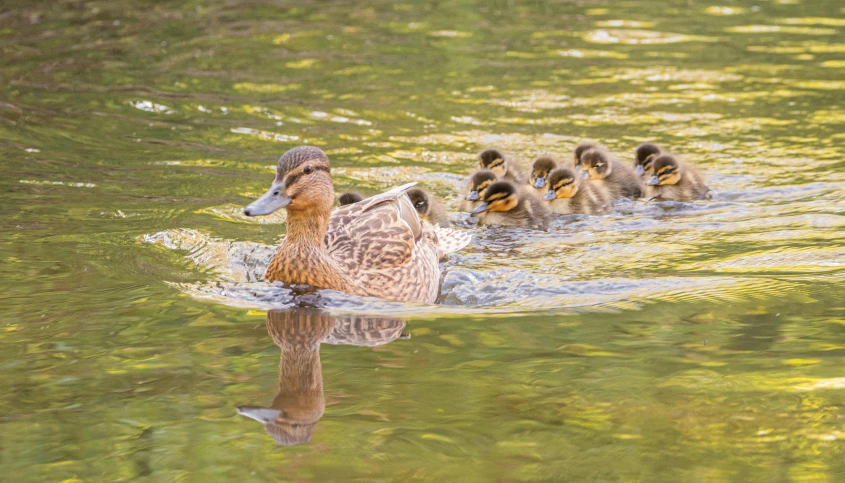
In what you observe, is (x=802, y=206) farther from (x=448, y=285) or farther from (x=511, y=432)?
(x=511, y=432)

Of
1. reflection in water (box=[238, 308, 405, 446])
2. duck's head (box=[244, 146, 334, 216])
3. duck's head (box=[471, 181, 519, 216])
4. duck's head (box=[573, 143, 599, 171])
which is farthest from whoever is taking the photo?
duck's head (box=[573, 143, 599, 171])

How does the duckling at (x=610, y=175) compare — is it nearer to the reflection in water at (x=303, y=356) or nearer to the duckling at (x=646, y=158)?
the duckling at (x=646, y=158)

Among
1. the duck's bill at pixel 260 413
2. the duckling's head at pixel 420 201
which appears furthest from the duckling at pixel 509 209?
the duck's bill at pixel 260 413

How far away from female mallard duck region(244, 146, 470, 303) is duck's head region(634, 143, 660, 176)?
1922 mm

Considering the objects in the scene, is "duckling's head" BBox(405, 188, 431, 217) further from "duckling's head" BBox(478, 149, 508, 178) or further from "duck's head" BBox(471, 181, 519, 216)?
"duckling's head" BBox(478, 149, 508, 178)

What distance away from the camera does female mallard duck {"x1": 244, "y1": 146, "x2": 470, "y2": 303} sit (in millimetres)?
4316

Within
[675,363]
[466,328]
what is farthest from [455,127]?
[675,363]

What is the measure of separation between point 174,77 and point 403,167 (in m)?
2.80

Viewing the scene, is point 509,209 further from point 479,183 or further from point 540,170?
point 540,170

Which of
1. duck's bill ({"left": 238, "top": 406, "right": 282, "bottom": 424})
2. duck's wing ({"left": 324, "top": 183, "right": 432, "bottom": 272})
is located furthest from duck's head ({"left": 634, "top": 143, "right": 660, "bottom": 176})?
duck's bill ({"left": 238, "top": 406, "right": 282, "bottom": 424})

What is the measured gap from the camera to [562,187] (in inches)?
238

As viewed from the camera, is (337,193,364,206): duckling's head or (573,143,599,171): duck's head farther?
(573,143,599,171): duck's head

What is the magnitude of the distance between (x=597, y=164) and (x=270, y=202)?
2.75m

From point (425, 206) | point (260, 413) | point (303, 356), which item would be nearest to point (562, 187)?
point (425, 206)
